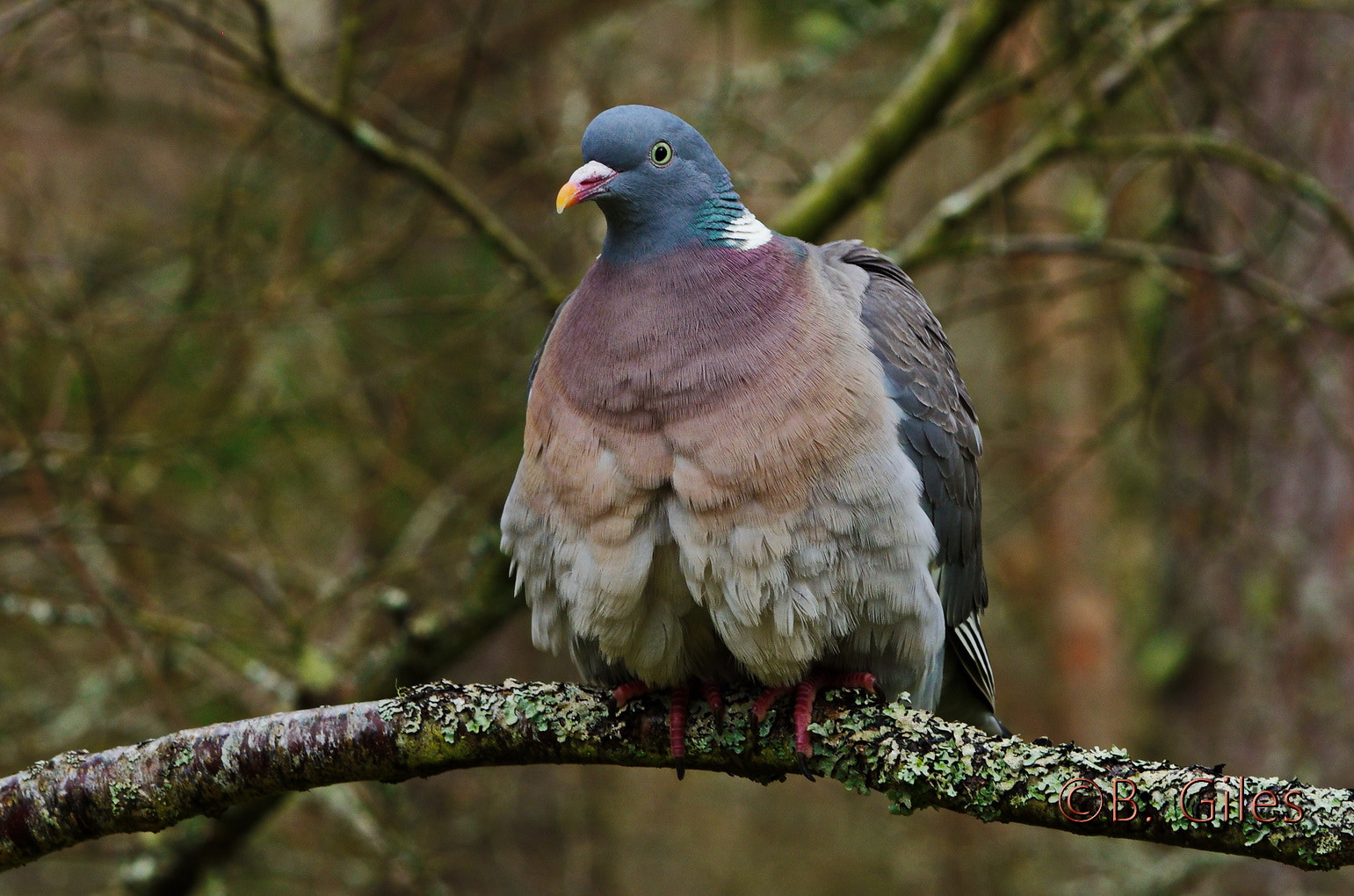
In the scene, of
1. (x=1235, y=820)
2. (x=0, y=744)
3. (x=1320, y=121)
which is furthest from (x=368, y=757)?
(x=1320, y=121)

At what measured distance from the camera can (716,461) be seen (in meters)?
2.93

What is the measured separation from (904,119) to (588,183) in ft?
6.47

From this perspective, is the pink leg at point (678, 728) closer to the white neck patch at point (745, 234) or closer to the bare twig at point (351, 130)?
the white neck patch at point (745, 234)

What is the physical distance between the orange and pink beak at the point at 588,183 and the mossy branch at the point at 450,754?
1.18m

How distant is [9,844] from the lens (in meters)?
2.75

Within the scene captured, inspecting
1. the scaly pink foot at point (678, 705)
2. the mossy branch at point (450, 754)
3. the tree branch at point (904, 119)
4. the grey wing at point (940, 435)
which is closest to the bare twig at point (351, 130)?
the tree branch at point (904, 119)

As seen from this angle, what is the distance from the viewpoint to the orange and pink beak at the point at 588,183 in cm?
312

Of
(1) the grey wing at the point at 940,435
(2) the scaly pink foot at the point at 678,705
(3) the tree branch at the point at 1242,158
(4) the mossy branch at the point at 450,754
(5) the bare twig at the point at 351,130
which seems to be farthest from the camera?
(3) the tree branch at the point at 1242,158

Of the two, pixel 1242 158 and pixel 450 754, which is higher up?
pixel 1242 158

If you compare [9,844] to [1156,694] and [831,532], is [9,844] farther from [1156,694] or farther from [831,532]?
[1156,694]

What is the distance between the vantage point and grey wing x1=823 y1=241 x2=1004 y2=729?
3.28 meters

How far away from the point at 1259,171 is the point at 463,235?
3.68 meters

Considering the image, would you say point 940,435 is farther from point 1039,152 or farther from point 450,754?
point 1039,152

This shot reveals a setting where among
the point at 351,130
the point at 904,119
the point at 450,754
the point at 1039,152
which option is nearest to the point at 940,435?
the point at 450,754
